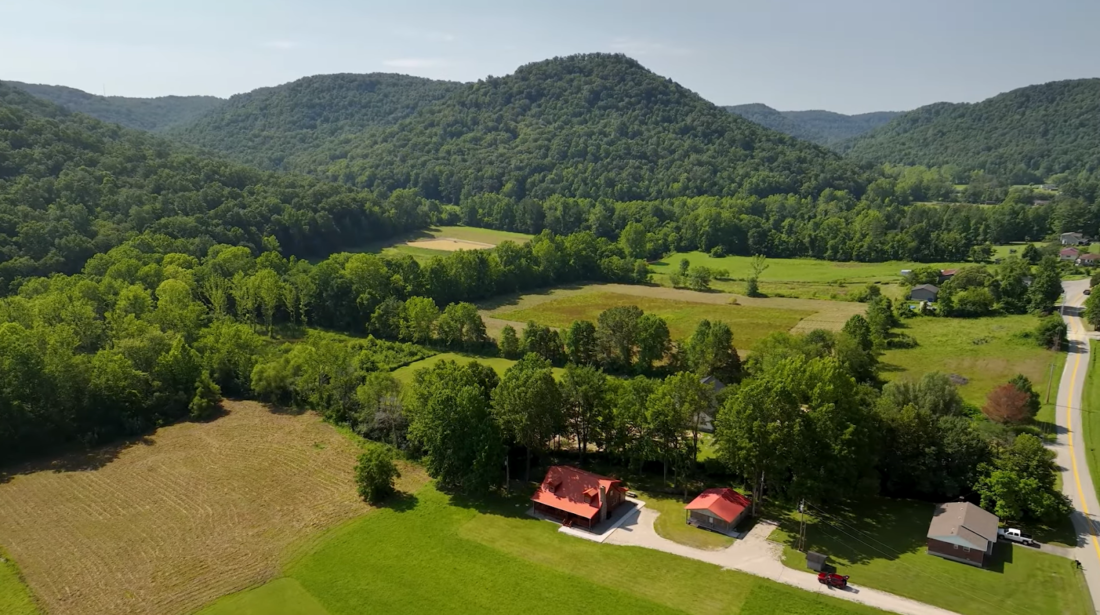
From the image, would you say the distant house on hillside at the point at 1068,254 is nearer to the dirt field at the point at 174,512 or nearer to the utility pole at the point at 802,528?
the utility pole at the point at 802,528

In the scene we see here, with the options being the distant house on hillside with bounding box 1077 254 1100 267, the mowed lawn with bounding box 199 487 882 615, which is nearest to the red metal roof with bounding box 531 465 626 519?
the mowed lawn with bounding box 199 487 882 615

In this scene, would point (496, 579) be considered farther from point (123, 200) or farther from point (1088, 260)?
point (1088, 260)

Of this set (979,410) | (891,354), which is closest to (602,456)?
(979,410)

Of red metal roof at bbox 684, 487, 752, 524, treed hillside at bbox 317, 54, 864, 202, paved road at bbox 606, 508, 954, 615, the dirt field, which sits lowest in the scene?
the dirt field

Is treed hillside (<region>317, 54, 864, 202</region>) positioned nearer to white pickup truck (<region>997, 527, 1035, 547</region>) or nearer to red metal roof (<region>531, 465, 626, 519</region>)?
white pickup truck (<region>997, 527, 1035, 547</region>)

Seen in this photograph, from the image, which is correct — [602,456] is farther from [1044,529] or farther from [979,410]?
[979,410]

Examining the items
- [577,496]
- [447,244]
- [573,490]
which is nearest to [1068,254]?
[447,244]

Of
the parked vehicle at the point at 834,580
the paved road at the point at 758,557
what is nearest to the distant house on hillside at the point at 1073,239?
the paved road at the point at 758,557
